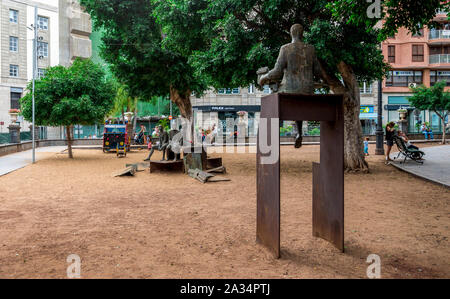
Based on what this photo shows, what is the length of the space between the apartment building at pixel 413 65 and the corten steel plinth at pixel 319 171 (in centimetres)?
4081

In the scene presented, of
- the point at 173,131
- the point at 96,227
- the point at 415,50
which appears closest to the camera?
the point at 96,227

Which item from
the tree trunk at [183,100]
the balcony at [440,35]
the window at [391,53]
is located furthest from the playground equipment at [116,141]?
the balcony at [440,35]

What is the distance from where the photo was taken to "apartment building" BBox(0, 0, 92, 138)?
39.2 meters

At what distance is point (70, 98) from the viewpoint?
1833cm

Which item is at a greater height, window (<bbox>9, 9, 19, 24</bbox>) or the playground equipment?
window (<bbox>9, 9, 19, 24</bbox>)

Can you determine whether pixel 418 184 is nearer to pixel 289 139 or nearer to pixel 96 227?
pixel 96 227

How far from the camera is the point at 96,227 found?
578 cm

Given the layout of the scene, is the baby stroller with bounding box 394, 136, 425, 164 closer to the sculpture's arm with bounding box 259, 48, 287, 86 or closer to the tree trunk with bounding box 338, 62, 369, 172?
the tree trunk with bounding box 338, 62, 369, 172

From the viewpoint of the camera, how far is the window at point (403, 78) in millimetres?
42188

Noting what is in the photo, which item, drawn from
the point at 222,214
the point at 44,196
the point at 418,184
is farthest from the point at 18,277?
the point at 418,184

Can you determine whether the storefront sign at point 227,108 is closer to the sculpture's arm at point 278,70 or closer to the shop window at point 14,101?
the shop window at point 14,101

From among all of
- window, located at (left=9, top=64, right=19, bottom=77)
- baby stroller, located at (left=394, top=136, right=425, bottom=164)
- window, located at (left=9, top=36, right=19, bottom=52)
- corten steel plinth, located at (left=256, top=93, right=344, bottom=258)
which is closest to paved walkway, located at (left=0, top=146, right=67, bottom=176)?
corten steel plinth, located at (left=256, top=93, right=344, bottom=258)

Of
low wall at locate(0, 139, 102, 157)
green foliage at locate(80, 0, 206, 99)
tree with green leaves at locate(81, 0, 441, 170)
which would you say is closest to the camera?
tree with green leaves at locate(81, 0, 441, 170)
